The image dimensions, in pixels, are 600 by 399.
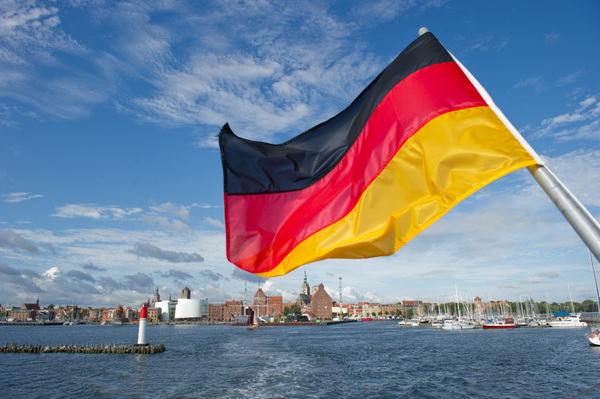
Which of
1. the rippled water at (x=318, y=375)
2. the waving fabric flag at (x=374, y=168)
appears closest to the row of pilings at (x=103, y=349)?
the rippled water at (x=318, y=375)

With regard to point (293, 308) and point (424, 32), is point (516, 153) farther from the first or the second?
point (293, 308)

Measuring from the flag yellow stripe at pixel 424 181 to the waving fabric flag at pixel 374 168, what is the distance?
0.04 feet

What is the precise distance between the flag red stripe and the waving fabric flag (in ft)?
0.05

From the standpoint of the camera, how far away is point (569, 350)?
45469 millimetres

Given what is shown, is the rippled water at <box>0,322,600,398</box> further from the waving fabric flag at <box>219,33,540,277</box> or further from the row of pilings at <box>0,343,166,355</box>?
the waving fabric flag at <box>219,33,540,277</box>

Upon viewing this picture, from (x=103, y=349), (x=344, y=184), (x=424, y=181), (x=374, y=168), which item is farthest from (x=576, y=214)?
(x=103, y=349)

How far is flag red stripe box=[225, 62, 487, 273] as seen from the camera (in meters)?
4.38

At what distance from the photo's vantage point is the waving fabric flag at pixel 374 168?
410cm

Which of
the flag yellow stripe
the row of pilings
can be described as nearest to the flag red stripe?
the flag yellow stripe

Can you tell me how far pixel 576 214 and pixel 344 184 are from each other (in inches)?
114

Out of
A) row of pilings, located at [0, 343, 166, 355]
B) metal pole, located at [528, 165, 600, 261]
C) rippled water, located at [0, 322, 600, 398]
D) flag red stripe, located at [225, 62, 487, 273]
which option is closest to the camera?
metal pole, located at [528, 165, 600, 261]

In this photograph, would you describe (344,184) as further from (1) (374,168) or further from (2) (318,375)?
(2) (318,375)

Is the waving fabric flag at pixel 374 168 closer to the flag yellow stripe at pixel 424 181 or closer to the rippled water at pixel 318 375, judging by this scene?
the flag yellow stripe at pixel 424 181

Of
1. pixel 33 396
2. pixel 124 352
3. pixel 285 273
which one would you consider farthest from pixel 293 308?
pixel 285 273
